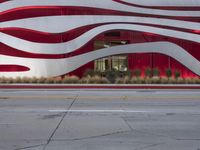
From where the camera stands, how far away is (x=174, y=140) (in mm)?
8719

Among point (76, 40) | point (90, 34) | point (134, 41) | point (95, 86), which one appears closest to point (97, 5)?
point (90, 34)

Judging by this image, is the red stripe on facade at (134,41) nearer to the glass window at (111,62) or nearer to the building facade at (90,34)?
the building facade at (90,34)

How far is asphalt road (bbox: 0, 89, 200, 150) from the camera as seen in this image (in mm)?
8312

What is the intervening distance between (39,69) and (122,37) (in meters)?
7.21

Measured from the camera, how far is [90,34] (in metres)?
30.3

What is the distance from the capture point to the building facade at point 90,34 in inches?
1174

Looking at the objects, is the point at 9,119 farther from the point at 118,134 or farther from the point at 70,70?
the point at 70,70

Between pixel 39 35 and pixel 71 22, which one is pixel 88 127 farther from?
pixel 39 35

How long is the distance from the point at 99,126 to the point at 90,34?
66.5 ft

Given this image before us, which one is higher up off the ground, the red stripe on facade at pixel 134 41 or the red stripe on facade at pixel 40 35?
the red stripe on facade at pixel 40 35

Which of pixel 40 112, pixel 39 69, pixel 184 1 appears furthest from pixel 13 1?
pixel 40 112

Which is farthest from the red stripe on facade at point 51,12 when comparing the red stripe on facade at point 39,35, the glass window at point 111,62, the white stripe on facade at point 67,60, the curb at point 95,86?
the curb at point 95,86

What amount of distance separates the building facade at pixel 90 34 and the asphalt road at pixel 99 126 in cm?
1411

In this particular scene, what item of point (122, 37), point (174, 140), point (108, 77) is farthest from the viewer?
point (122, 37)
